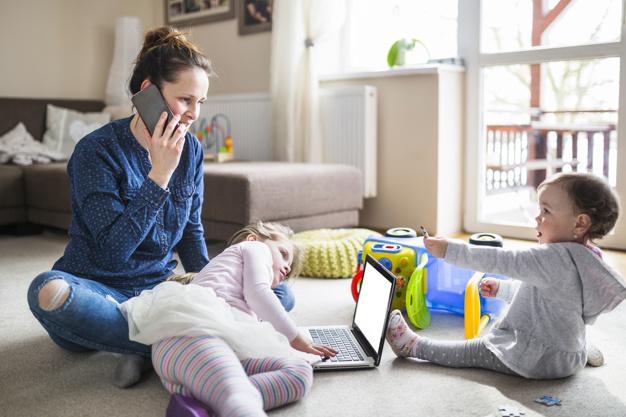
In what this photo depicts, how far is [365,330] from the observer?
1.66 meters

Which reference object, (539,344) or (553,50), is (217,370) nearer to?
(539,344)

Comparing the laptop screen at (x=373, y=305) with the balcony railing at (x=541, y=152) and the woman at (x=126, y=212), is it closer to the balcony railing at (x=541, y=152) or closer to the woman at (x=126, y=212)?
the woman at (x=126, y=212)

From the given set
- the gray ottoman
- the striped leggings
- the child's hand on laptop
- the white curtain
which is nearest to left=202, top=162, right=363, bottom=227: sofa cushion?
the gray ottoman

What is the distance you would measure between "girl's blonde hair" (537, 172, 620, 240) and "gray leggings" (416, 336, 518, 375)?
1.18 feet

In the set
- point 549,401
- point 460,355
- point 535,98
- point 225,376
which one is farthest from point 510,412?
point 535,98

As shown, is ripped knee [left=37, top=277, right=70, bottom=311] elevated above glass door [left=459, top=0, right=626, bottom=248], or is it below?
below

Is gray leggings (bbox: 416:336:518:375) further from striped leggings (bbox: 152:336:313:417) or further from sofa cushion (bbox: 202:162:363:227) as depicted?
sofa cushion (bbox: 202:162:363:227)

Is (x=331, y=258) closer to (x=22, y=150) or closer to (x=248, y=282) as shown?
(x=248, y=282)

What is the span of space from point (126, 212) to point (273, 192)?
4.89ft

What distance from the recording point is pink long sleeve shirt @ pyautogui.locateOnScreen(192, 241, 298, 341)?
1.41 metres

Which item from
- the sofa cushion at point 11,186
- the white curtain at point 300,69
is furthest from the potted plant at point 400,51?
the sofa cushion at point 11,186

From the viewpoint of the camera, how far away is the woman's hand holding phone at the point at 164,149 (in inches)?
55.8

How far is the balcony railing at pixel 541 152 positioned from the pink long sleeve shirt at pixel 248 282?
7.79 ft

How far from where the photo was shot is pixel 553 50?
10.2 ft
